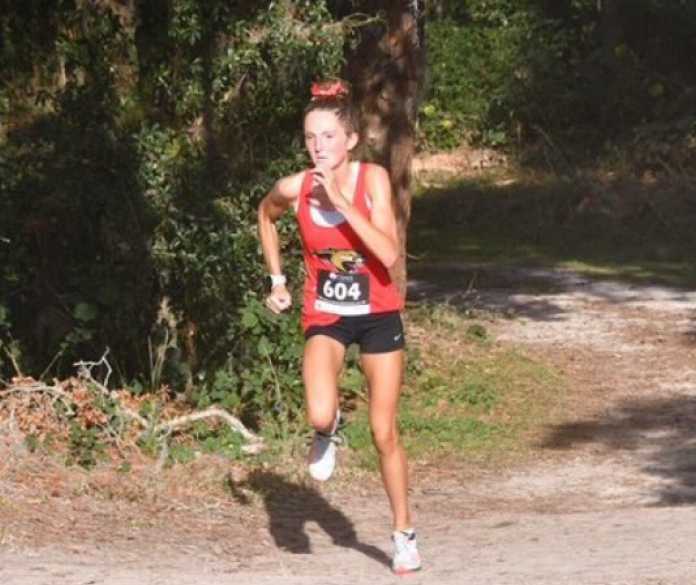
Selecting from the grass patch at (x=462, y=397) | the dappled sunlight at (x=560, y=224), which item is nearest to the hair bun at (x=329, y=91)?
the grass patch at (x=462, y=397)

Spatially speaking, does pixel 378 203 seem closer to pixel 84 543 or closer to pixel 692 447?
pixel 84 543

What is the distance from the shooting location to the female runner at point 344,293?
741 centimetres

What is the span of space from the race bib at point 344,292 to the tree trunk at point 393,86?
5816 millimetres

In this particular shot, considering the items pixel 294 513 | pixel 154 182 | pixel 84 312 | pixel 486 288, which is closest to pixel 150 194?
pixel 154 182

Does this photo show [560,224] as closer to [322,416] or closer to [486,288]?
[486,288]

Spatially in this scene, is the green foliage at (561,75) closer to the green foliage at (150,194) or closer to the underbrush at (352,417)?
the underbrush at (352,417)

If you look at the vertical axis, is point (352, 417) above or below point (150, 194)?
below

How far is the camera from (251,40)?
38.1 ft

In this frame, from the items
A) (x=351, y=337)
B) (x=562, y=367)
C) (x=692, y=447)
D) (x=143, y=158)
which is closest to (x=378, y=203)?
(x=351, y=337)

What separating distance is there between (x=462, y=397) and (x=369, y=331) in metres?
5.62

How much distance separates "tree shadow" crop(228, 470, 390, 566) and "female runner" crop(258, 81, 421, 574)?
46.7 inches

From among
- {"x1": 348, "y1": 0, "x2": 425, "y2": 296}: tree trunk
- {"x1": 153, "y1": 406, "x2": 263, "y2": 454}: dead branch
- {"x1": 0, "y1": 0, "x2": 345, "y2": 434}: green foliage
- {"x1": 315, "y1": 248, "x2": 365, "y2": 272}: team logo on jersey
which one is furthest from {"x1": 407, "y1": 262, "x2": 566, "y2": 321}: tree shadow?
{"x1": 315, "y1": 248, "x2": 365, "y2": 272}: team logo on jersey

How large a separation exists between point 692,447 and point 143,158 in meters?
3.92

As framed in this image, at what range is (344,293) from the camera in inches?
297
